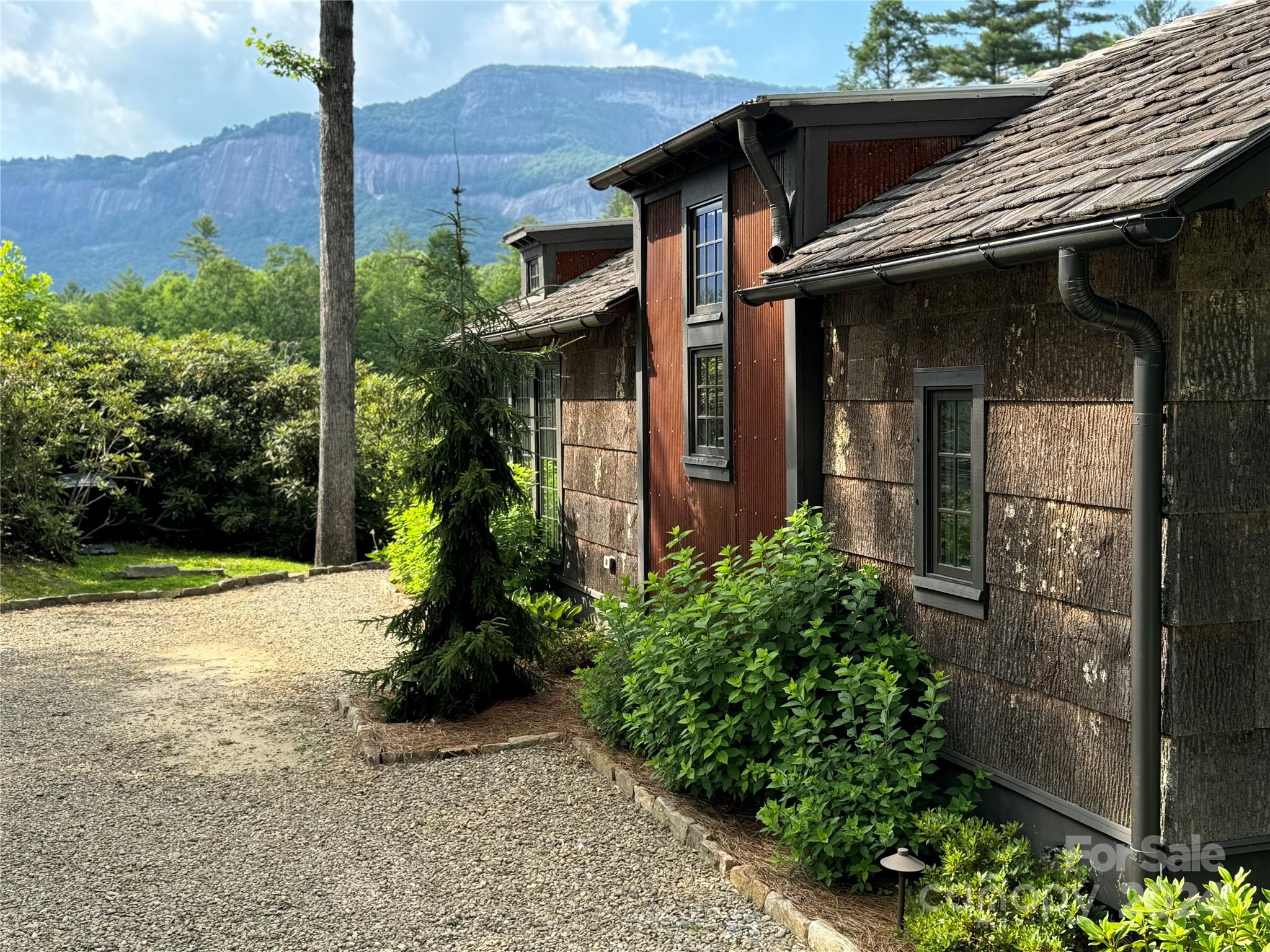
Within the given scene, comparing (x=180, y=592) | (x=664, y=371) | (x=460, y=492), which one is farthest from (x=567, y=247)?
(x=460, y=492)

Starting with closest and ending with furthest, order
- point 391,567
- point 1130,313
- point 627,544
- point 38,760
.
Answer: point 1130,313 → point 38,760 → point 627,544 → point 391,567

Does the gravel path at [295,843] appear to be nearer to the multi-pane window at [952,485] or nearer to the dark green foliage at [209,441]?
the multi-pane window at [952,485]

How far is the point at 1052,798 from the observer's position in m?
5.19

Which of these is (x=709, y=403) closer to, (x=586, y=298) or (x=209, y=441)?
(x=586, y=298)

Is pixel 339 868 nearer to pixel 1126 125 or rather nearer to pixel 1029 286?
pixel 1029 286

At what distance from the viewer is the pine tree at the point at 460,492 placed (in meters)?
8.65

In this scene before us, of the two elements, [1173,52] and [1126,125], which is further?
[1173,52]

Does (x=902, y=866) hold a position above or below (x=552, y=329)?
below

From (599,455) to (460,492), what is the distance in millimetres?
3063

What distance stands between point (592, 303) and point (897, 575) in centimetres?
548

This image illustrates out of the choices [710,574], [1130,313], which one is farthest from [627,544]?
[1130,313]

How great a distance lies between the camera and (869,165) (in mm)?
7441

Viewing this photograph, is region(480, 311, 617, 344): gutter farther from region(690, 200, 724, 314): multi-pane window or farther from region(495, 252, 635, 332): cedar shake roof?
region(690, 200, 724, 314): multi-pane window

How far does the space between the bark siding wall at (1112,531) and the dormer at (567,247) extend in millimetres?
10155
